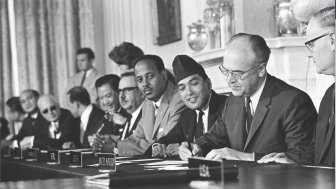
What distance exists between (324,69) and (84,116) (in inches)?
199

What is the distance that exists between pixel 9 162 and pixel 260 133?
10.3ft

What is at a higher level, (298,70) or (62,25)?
(62,25)

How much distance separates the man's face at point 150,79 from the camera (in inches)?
238

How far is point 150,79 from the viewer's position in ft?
20.0

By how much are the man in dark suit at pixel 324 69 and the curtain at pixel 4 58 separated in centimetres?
950

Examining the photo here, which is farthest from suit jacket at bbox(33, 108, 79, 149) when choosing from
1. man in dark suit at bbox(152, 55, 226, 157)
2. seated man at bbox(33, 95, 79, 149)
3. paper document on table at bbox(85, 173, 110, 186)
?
paper document on table at bbox(85, 173, 110, 186)

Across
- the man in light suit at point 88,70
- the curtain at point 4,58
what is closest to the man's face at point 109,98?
the man in light suit at point 88,70

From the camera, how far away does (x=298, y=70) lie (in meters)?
6.61

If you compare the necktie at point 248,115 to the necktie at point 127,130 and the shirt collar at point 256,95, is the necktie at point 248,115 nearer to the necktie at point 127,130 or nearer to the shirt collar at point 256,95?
the shirt collar at point 256,95

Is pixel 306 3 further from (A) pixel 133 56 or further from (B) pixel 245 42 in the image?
(A) pixel 133 56

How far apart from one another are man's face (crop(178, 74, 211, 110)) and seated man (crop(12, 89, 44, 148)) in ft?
12.4

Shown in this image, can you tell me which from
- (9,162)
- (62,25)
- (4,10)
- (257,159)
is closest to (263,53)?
(257,159)

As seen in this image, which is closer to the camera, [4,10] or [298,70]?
[298,70]

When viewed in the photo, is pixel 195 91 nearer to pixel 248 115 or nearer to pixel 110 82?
pixel 248 115
